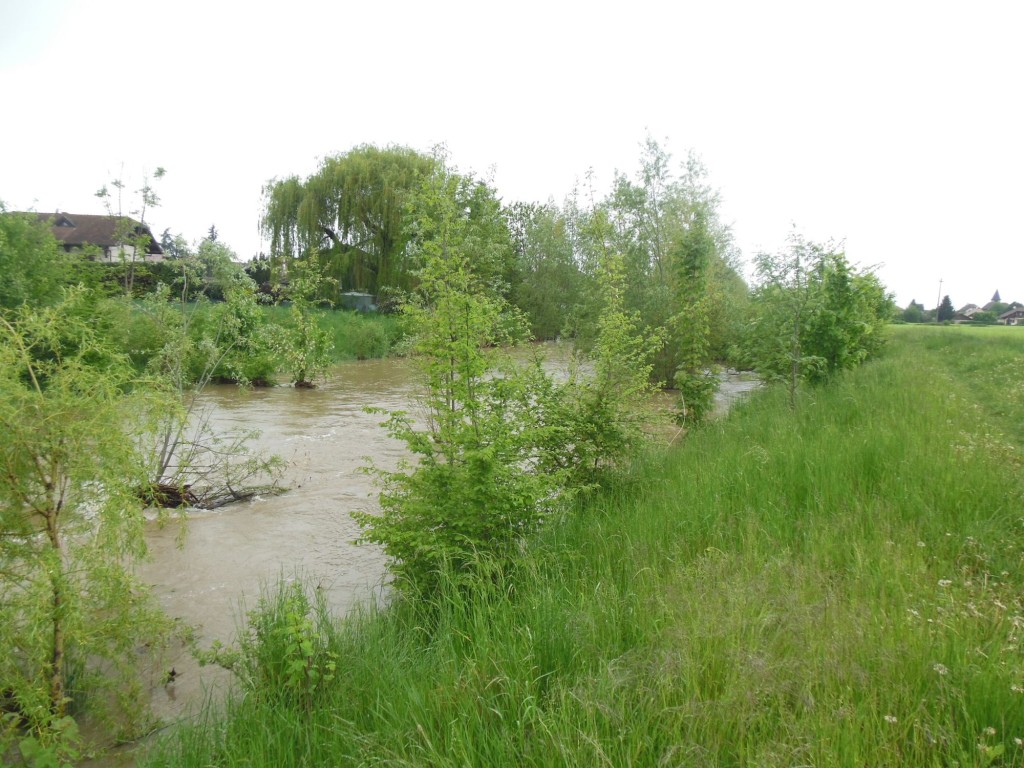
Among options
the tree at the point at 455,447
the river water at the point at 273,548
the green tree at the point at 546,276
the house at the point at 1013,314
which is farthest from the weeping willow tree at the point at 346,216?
the house at the point at 1013,314

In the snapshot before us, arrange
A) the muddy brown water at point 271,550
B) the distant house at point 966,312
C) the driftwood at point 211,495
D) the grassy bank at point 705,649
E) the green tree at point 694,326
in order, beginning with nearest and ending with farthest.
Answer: the grassy bank at point 705,649
the muddy brown water at point 271,550
the driftwood at point 211,495
the green tree at point 694,326
the distant house at point 966,312

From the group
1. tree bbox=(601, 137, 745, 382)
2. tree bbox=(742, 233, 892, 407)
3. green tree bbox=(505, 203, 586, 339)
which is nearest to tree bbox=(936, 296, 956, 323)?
green tree bbox=(505, 203, 586, 339)

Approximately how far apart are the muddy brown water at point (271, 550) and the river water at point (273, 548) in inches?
0.4

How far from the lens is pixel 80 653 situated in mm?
3699

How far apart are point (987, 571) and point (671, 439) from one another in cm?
655

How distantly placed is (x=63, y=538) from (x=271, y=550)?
3231 millimetres

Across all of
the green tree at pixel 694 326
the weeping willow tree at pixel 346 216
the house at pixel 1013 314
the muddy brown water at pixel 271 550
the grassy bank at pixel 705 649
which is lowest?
the muddy brown water at pixel 271 550

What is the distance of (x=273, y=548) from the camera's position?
6859 millimetres

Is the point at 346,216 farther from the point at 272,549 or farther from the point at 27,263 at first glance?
the point at 272,549

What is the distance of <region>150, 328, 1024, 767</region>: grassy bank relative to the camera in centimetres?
248

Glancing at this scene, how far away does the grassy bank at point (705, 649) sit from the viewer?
2482mm

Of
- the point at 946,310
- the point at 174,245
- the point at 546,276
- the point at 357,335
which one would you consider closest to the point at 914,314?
the point at 946,310

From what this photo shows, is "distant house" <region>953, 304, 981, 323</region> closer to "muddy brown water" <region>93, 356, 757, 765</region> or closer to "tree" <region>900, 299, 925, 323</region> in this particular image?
"tree" <region>900, 299, 925, 323</region>

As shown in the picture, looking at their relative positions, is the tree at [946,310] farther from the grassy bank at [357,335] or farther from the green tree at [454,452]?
the green tree at [454,452]
